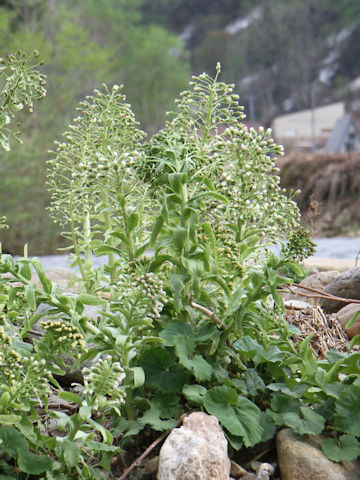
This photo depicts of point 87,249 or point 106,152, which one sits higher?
point 106,152

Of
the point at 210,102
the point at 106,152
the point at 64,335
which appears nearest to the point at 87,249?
the point at 106,152

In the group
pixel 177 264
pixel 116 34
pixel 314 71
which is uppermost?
pixel 116 34

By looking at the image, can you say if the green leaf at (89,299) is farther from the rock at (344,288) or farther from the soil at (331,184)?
the soil at (331,184)

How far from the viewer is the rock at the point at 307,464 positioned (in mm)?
1627

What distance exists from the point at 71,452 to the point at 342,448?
728mm

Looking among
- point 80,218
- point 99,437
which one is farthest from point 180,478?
point 80,218

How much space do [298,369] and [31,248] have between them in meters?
9.11

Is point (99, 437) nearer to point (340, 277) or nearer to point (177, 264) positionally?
point (177, 264)

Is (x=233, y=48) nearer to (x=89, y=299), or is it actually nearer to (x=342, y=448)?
(x=89, y=299)

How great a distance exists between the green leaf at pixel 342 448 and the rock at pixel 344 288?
4.58 feet

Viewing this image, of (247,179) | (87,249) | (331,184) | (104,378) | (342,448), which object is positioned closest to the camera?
(104,378)

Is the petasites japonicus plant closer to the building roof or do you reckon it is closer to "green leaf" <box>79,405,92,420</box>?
"green leaf" <box>79,405,92,420</box>

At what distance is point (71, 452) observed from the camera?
5.02 feet

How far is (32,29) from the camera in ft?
Result: 76.5
